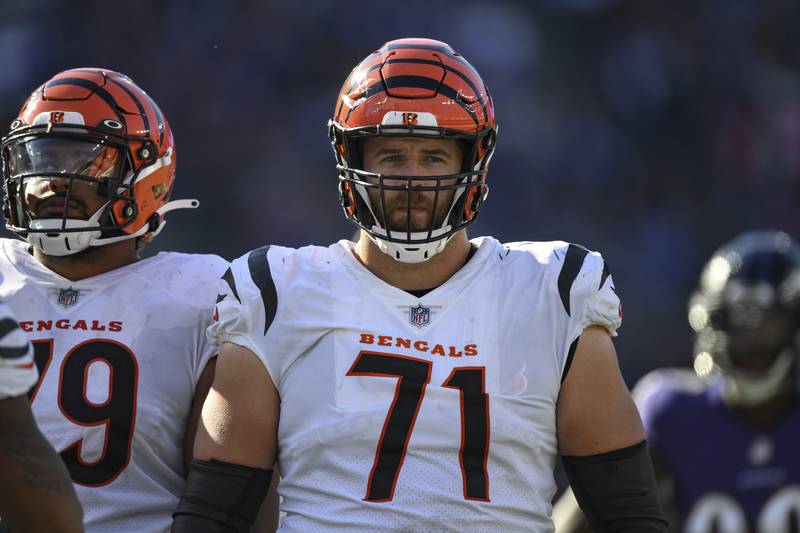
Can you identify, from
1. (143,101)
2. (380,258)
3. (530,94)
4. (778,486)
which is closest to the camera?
(380,258)

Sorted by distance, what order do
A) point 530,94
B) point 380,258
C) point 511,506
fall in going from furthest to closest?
point 530,94 < point 380,258 < point 511,506

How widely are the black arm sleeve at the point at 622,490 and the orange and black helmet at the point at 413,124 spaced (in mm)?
580

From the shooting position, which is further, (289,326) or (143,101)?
(143,101)

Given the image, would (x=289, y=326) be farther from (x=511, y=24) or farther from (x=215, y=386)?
(x=511, y=24)

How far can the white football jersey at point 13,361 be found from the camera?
184 centimetres

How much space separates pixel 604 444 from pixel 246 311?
811 mm

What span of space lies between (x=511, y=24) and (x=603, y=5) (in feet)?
2.64

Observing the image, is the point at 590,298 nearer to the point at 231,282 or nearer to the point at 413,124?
the point at 413,124

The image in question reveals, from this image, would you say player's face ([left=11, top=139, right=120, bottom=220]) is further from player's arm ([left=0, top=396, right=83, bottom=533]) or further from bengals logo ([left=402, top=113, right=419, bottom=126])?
player's arm ([left=0, top=396, right=83, bottom=533])

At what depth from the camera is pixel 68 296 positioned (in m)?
2.87

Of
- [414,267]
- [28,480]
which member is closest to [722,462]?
[414,267]

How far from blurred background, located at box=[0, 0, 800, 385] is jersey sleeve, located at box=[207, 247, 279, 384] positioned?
5.53m


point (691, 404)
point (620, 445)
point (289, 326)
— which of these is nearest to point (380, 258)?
point (289, 326)

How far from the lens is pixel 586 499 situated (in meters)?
2.59
